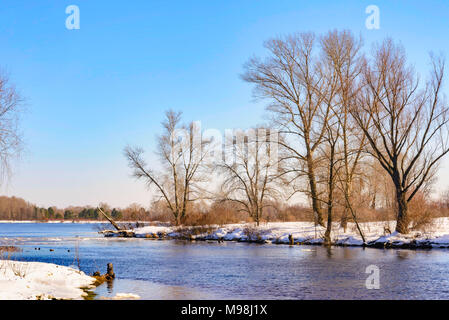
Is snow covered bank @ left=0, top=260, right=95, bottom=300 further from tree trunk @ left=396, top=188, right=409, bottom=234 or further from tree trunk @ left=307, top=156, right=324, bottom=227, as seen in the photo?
tree trunk @ left=307, top=156, right=324, bottom=227

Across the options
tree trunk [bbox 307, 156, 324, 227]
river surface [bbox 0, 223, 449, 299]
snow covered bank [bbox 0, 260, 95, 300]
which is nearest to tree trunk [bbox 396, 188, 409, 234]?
river surface [bbox 0, 223, 449, 299]

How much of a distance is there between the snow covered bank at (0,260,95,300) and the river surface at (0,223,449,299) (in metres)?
0.83

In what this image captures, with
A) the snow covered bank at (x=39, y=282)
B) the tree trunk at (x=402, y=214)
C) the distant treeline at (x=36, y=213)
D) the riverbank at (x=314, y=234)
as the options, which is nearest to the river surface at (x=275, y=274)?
the snow covered bank at (x=39, y=282)

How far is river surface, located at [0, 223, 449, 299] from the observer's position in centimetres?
1412

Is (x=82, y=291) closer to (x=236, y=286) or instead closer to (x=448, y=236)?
(x=236, y=286)

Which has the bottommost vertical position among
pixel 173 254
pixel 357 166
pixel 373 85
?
pixel 173 254

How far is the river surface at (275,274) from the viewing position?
14125mm

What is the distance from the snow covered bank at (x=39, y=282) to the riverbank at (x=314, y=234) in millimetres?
20241

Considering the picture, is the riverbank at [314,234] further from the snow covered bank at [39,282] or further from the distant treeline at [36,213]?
the distant treeline at [36,213]

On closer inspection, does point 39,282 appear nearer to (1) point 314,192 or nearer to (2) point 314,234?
(2) point 314,234

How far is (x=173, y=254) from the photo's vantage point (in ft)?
87.8
